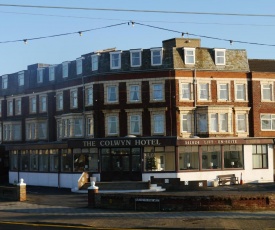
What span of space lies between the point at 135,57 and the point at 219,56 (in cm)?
793

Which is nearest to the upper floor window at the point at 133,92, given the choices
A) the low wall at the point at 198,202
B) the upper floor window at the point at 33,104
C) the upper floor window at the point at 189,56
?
the upper floor window at the point at 189,56

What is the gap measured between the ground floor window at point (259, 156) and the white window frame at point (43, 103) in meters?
21.9

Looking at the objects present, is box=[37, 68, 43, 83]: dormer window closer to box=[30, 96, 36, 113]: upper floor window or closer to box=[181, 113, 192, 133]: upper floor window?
box=[30, 96, 36, 113]: upper floor window

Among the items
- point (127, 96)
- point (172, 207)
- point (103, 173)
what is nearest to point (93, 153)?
point (103, 173)

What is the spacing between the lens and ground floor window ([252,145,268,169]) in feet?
145

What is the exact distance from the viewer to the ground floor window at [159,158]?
138 ft

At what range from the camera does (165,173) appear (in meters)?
41.6

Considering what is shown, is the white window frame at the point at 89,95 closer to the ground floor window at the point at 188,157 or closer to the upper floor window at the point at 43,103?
the upper floor window at the point at 43,103

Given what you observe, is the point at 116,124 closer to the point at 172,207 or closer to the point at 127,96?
the point at 127,96

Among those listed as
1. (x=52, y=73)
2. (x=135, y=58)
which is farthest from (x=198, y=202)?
(x=52, y=73)

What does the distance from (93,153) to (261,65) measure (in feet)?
63.4

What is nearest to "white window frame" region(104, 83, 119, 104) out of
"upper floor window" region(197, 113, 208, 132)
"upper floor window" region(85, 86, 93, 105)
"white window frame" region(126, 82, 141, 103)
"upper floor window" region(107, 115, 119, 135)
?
"white window frame" region(126, 82, 141, 103)

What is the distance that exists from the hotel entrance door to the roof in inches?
588

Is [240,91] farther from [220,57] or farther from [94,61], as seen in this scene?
[94,61]
